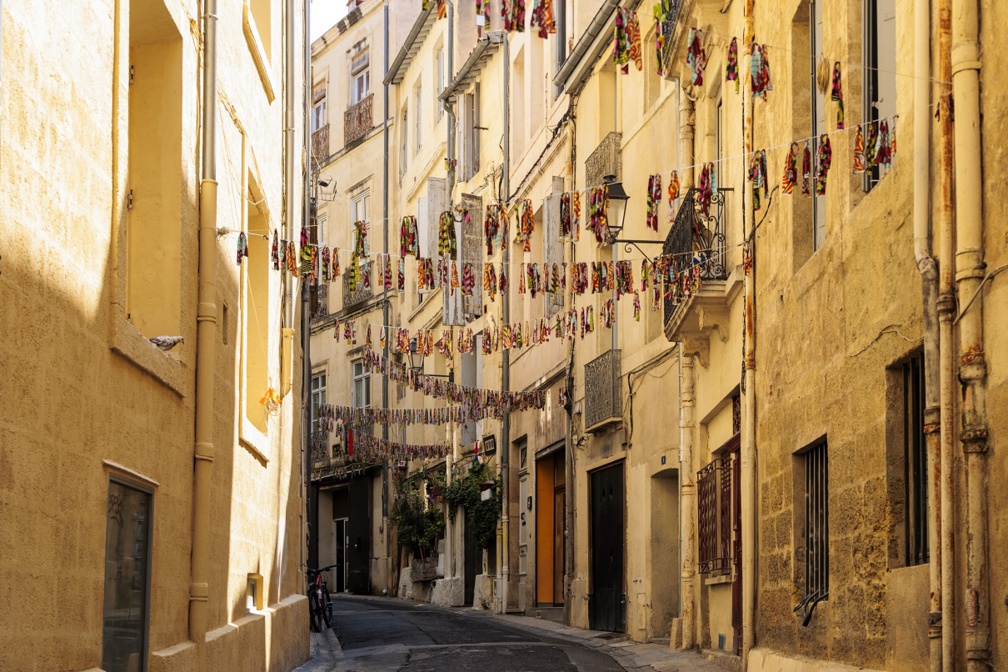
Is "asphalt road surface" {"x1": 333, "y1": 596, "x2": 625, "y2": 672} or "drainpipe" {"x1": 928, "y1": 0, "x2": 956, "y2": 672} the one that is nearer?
"drainpipe" {"x1": 928, "y1": 0, "x2": 956, "y2": 672}

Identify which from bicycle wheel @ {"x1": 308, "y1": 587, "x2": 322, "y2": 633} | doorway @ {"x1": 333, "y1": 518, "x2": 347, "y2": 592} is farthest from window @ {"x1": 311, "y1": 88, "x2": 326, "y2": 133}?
bicycle wheel @ {"x1": 308, "y1": 587, "x2": 322, "y2": 633}

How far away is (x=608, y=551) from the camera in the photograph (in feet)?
68.2

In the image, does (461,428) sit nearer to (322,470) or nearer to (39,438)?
(322,470)

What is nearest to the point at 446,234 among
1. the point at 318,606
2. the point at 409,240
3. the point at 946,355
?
the point at 409,240

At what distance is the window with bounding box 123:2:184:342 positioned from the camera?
28.3ft

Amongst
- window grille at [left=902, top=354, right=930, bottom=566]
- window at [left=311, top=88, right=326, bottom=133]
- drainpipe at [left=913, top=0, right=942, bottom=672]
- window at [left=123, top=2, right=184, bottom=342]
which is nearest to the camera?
drainpipe at [left=913, top=0, right=942, bottom=672]

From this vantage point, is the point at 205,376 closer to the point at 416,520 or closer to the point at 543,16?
the point at 543,16

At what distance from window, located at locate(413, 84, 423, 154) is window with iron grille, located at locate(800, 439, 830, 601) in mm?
25129

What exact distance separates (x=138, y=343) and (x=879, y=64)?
5.19 m

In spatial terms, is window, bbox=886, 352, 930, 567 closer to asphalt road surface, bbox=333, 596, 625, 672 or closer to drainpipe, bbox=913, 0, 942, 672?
drainpipe, bbox=913, 0, 942, 672

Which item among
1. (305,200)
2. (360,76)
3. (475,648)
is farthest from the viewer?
(360,76)

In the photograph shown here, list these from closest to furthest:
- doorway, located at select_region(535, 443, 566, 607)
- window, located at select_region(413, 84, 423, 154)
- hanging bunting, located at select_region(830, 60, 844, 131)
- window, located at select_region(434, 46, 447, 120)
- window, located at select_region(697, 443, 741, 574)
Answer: hanging bunting, located at select_region(830, 60, 844, 131) < window, located at select_region(697, 443, 741, 574) < doorway, located at select_region(535, 443, 566, 607) < window, located at select_region(434, 46, 447, 120) < window, located at select_region(413, 84, 423, 154)

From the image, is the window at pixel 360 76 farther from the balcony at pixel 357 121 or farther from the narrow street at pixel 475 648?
the narrow street at pixel 475 648

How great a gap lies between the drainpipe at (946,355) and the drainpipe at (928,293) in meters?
0.05
